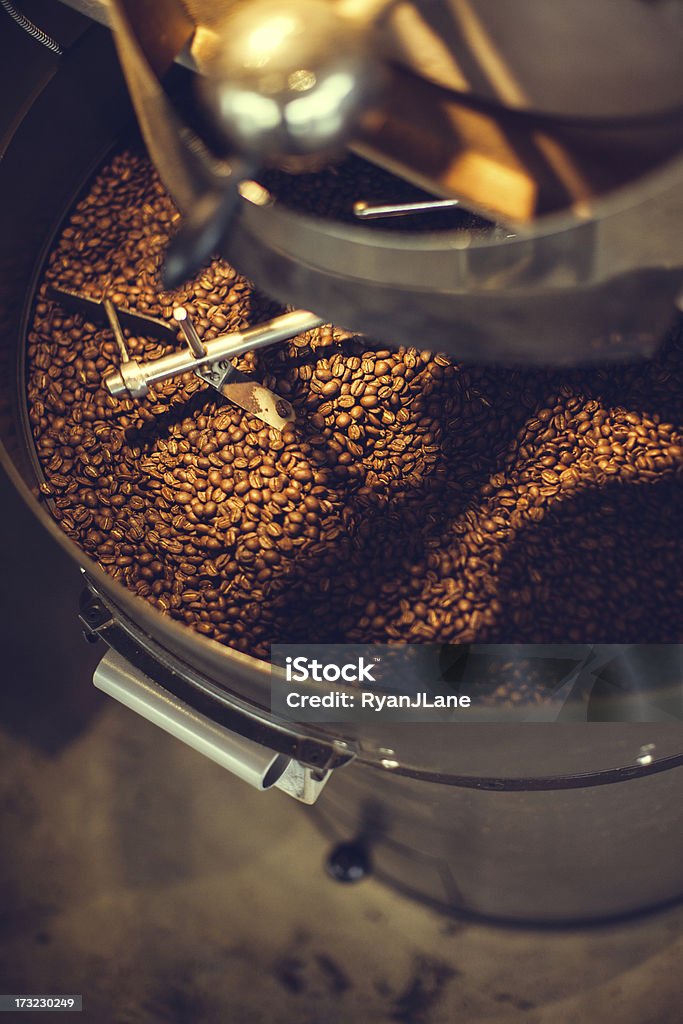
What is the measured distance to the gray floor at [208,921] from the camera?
1285 mm

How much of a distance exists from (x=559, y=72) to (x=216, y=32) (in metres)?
0.24

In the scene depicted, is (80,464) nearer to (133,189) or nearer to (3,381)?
(3,381)

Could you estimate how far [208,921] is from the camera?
133 cm

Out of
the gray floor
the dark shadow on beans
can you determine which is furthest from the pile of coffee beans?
the gray floor

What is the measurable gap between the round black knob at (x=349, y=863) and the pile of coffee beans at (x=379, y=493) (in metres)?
0.52

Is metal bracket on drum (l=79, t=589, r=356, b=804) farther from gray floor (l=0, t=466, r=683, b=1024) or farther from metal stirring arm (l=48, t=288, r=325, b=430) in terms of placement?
gray floor (l=0, t=466, r=683, b=1024)

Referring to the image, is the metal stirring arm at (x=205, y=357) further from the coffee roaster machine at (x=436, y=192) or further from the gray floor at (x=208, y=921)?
the gray floor at (x=208, y=921)

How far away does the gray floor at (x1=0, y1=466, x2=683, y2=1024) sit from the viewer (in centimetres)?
129

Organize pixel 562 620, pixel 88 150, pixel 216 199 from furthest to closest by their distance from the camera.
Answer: pixel 88 150
pixel 562 620
pixel 216 199

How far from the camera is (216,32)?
0.57m

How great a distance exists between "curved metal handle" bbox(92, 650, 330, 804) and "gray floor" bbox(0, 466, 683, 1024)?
Result: 364 millimetres

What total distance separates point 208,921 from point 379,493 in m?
0.76

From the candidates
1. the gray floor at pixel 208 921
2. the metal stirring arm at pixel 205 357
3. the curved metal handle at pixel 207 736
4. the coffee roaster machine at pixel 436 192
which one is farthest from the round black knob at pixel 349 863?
the metal stirring arm at pixel 205 357

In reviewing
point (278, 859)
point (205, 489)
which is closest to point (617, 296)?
point (205, 489)
